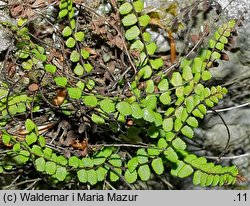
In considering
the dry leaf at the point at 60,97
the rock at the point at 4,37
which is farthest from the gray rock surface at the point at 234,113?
the rock at the point at 4,37

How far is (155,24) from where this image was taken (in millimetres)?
2047

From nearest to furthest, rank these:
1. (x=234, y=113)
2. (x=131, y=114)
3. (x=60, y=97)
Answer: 1. (x=131, y=114)
2. (x=60, y=97)
3. (x=234, y=113)

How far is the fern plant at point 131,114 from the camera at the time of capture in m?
1.74

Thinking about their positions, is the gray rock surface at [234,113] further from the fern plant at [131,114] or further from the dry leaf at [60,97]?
the dry leaf at [60,97]

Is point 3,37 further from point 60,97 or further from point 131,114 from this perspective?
point 131,114

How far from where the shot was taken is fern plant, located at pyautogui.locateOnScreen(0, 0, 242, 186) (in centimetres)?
174

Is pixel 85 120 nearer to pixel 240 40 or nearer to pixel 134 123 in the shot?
pixel 134 123

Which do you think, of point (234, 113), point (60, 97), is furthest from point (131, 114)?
point (234, 113)

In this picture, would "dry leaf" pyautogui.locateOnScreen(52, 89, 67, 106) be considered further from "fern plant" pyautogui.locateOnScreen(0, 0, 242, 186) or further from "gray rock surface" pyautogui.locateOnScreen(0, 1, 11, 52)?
"gray rock surface" pyautogui.locateOnScreen(0, 1, 11, 52)

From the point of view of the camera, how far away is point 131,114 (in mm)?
1693

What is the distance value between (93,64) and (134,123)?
0.32 metres

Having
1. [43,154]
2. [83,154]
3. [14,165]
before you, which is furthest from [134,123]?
[14,165]

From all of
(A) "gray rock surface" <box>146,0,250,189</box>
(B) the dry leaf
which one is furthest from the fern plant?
(A) "gray rock surface" <box>146,0,250,189</box>

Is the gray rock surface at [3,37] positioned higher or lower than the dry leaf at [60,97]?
higher
